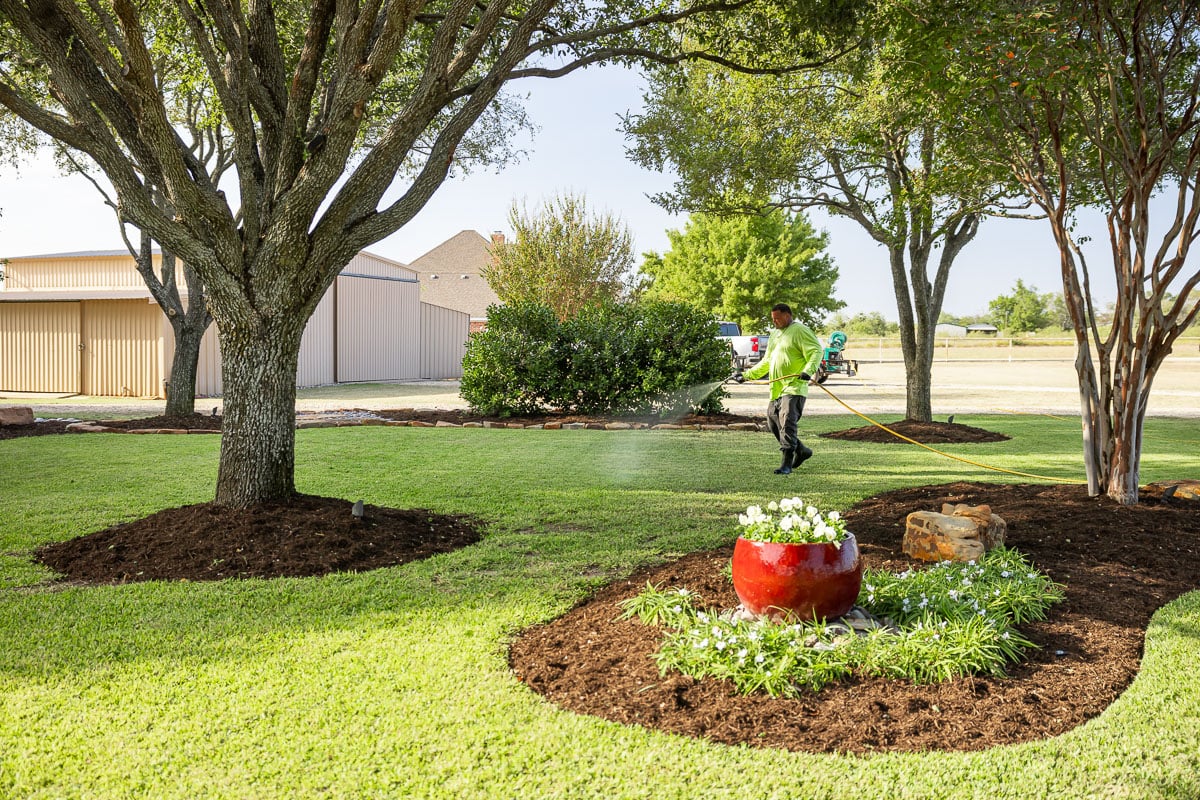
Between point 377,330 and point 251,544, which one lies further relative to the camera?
point 377,330

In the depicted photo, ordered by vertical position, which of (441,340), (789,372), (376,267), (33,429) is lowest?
(33,429)

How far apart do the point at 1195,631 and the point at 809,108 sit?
32.5ft

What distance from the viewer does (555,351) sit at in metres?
15.3

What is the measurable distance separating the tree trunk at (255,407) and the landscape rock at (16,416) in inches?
402

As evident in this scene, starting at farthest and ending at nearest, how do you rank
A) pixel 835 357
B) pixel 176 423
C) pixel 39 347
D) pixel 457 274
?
pixel 457 274 → pixel 835 357 → pixel 39 347 → pixel 176 423

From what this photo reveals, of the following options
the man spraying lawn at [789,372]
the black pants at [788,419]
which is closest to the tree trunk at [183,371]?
the man spraying lawn at [789,372]

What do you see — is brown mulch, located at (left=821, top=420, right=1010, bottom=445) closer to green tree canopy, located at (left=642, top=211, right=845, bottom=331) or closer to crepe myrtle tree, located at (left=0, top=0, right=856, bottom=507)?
crepe myrtle tree, located at (left=0, top=0, right=856, bottom=507)

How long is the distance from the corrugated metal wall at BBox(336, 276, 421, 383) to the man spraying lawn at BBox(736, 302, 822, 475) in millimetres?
22016

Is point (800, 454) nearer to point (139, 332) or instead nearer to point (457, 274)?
point (139, 332)

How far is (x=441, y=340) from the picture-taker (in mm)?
35719

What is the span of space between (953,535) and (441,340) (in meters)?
31.8


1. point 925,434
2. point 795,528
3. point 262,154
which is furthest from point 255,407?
point 925,434

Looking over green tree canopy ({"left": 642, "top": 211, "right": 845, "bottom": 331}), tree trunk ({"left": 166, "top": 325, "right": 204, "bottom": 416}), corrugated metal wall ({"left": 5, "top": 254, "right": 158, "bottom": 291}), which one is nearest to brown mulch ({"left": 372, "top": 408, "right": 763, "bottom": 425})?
tree trunk ({"left": 166, "top": 325, "right": 204, "bottom": 416})

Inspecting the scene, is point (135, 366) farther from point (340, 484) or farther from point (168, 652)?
point (168, 652)
